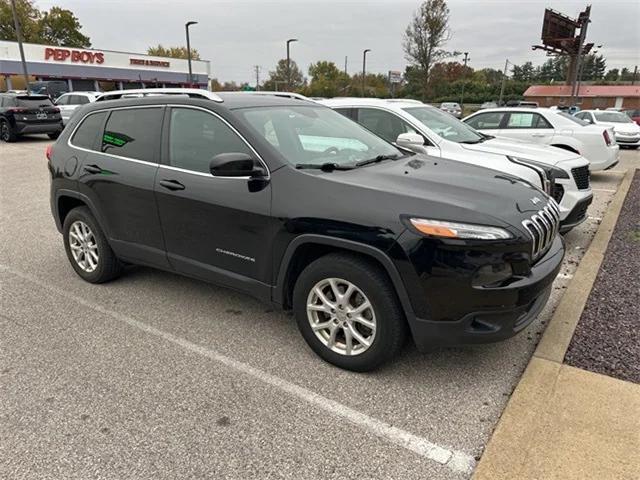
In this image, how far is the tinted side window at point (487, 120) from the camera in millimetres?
10312

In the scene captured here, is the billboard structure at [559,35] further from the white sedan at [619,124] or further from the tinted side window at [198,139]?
the tinted side window at [198,139]

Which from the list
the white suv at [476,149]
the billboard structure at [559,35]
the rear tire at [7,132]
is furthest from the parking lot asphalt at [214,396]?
the billboard structure at [559,35]

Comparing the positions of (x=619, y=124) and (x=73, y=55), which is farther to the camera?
(x=73, y=55)

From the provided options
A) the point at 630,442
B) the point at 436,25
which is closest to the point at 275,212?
the point at 630,442

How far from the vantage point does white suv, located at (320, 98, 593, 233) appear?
5.40m

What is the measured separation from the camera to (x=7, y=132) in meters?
16.7

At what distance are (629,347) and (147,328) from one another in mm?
3414

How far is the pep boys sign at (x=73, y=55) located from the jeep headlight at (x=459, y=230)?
4643 cm

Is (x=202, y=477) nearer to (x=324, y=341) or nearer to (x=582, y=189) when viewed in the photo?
(x=324, y=341)

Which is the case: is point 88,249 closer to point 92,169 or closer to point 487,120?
point 92,169

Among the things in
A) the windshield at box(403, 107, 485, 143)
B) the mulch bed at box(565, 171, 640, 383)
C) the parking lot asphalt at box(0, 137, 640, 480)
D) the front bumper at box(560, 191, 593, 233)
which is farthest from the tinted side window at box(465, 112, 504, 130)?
the parking lot asphalt at box(0, 137, 640, 480)

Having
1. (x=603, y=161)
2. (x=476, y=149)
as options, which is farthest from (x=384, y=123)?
(x=603, y=161)

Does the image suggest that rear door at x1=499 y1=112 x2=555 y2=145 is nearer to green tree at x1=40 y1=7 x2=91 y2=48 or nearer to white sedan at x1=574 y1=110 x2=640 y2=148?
white sedan at x1=574 y1=110 x2=640 y2=148

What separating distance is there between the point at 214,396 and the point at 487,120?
9330 millimetres
